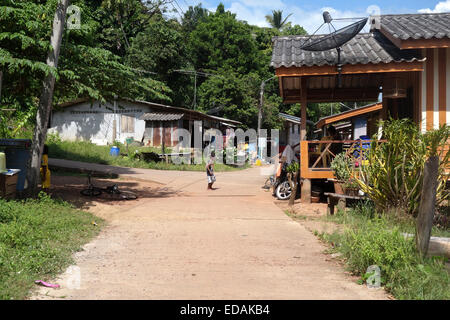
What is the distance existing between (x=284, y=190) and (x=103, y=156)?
1416 cm

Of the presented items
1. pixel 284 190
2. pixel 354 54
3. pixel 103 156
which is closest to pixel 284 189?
pixel 284 190

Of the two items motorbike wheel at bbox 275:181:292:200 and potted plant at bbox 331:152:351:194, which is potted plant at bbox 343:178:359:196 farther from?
motorbike wheel at bbox 275:181:292:200

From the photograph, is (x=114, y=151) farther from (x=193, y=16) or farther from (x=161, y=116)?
(x=193, y=16)

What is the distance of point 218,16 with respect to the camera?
1622 inches

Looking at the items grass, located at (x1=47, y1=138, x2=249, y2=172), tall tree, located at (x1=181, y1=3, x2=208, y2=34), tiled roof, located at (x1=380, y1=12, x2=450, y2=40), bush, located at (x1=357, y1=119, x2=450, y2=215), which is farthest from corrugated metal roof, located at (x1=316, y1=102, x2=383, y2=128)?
tall tree, located at (x1=181, y1=3, x2=208, y2=34)

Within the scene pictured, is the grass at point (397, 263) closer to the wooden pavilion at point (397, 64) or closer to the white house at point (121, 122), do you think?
the wooden pavilion at point (397, 64)

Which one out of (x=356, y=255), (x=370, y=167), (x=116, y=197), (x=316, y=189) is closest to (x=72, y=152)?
(x=116, y=197)

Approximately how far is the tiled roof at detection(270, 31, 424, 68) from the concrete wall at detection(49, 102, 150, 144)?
18117 millimetres

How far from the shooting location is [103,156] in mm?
23391

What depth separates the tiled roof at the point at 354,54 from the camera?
9.65 meters

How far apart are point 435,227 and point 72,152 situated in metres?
21.0

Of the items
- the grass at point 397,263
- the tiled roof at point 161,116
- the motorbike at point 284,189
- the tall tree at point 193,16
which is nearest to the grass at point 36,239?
the grass at point 397,263

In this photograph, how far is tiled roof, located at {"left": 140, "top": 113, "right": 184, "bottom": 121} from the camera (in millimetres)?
26266
